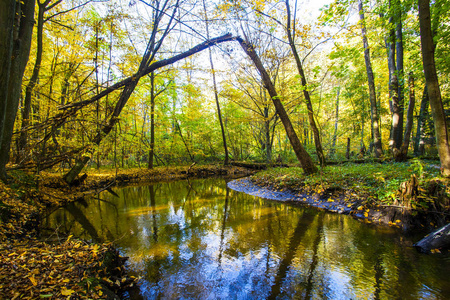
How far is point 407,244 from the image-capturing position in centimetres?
399

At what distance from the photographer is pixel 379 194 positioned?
5363 mm

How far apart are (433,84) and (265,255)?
5510 mm

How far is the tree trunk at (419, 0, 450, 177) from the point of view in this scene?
452 cm

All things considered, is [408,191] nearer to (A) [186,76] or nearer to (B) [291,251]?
(B) [291,251]

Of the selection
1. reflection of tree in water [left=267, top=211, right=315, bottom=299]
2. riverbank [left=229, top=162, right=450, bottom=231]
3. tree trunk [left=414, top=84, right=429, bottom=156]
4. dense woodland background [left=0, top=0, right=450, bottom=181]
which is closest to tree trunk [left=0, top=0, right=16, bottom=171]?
dense woodland background [left=0, top=0, right=450, bottom=181]

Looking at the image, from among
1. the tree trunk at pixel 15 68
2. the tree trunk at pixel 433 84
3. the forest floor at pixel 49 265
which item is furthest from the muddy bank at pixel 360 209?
the tree trunk at pixel 15 68

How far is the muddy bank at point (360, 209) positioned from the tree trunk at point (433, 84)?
1200 mm

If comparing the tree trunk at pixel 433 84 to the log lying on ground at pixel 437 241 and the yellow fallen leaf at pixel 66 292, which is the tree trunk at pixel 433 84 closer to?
the log lying on ground at pixel 437 241

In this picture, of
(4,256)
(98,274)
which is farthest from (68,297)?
(4,256)

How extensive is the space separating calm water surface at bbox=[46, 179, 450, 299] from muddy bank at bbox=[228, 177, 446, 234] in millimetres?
419

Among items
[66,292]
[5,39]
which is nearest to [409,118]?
[66,292]

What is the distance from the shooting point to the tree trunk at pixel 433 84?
178 inches

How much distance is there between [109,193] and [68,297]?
1009 centimetres

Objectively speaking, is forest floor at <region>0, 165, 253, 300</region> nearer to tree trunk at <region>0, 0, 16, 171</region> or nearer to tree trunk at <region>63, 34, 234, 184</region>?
tree trunk at <region>0, 0, 16, 171</region>
